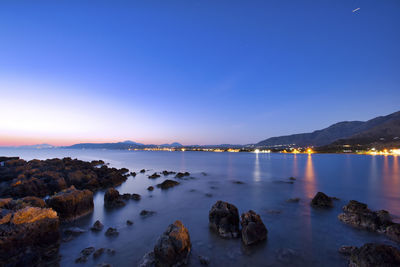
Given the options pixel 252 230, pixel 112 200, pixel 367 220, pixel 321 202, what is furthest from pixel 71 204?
pixel 321 202

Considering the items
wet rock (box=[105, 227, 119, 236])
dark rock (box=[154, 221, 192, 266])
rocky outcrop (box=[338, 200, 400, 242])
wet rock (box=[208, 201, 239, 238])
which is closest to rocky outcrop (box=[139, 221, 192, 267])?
dark rock (box=[154, 221, 192, 266])

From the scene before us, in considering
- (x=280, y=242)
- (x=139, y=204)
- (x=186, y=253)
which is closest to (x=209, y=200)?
(x=139, y=204)

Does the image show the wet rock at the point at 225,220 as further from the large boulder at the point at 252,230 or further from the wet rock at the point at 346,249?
the wet rock at the point at 346,249

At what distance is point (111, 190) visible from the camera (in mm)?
15109

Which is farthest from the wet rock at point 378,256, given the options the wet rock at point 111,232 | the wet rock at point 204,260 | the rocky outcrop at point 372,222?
the wet rock at point 111,232

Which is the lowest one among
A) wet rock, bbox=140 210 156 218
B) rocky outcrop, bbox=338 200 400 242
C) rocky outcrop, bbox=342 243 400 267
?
wet rock, bbox=140 210 156 218

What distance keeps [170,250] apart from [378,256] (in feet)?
21.7

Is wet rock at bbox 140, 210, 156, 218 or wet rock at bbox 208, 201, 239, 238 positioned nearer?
wet rock at bbox 208, 201, 239, 238

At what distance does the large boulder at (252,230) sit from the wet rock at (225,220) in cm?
50

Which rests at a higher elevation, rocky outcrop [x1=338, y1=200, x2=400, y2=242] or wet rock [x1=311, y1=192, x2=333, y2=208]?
rocky outcrop [x1=338, y1=200, x2=400, y2=242]

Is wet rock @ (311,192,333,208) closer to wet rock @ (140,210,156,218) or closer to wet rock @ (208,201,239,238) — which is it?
wet rock @ (208,201,239,238)

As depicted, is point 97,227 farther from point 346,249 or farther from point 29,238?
point 346,249

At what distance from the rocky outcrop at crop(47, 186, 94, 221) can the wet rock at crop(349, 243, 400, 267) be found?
1384 centimetres

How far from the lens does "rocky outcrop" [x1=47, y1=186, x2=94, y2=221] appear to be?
1027 centimetres
